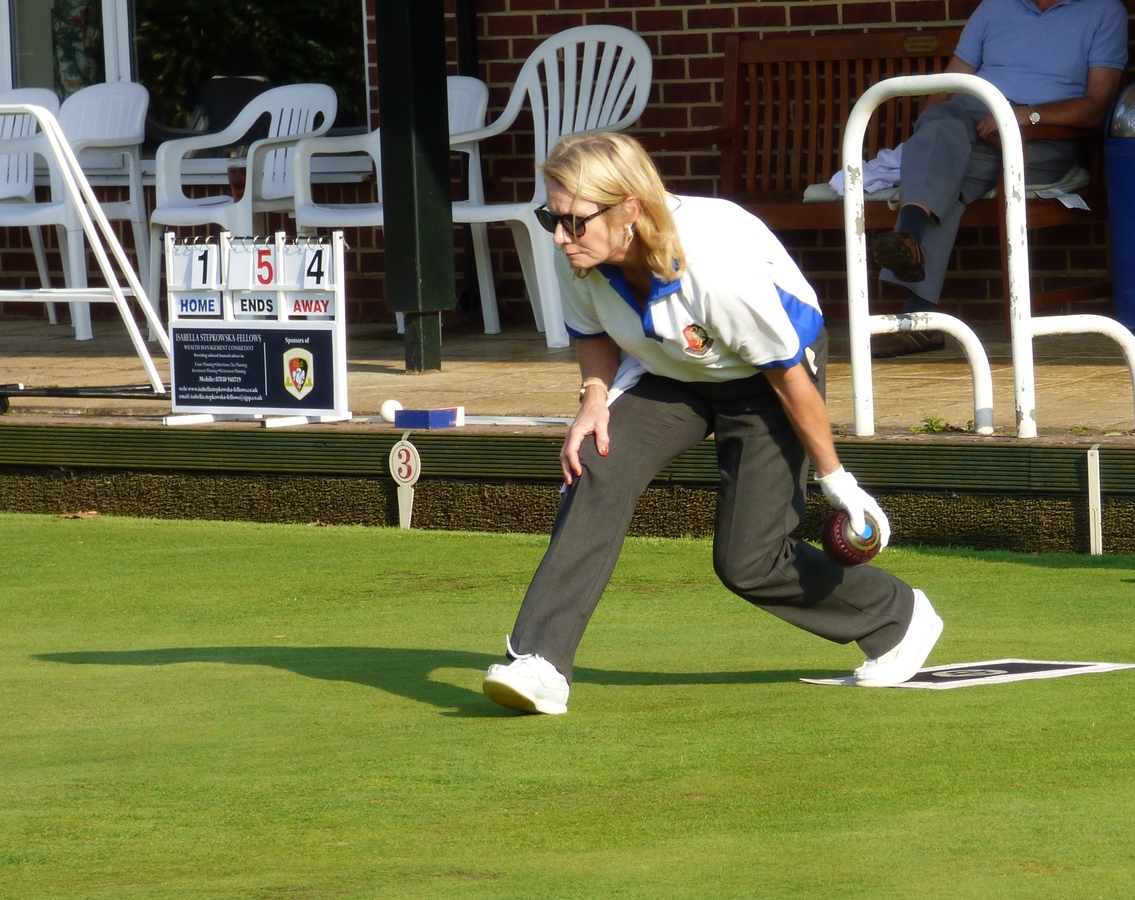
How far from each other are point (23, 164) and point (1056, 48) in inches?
186

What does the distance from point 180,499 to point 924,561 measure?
91.9 inches

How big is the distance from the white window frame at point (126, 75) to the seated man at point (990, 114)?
2.81 meters

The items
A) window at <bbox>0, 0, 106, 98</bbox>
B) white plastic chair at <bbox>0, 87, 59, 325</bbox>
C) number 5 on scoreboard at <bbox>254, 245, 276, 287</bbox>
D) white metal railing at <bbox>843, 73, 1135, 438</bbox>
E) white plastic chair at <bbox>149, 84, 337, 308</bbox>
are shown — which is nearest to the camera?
white metal railing at <bbox>843, 73, 1135, 438</bbox>

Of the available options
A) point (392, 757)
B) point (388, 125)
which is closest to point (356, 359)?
point (388, 125)

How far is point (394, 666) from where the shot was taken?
3.88 m

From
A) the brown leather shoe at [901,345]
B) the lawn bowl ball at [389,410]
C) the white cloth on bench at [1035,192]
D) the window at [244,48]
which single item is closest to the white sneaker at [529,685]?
the lawn bowl ball at [389,410]

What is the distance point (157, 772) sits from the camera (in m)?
3.02

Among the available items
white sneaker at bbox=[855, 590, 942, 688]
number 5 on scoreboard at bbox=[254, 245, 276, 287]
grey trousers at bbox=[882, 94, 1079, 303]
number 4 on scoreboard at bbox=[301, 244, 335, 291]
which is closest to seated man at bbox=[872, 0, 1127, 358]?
grey trousers at bbox=[882, 94, 1079, 303]

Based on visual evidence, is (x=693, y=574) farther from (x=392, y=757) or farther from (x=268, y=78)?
(x=268, y=78)

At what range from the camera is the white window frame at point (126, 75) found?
877 centimetres

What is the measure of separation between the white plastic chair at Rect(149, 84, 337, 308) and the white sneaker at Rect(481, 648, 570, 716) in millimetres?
4968

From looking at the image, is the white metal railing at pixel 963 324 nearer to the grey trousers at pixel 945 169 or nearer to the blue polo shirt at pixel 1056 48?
the grey trousers at pixel 945 169

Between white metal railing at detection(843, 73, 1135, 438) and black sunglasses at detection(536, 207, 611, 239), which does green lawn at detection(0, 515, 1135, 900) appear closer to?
white metal railing at detection(843, 73, 1135, 438)

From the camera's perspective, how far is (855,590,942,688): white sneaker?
11.4ft
